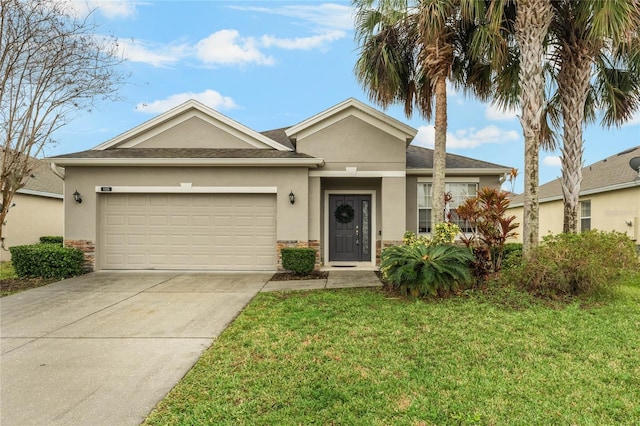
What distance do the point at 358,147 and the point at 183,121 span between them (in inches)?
214

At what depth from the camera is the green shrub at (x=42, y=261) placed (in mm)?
9273

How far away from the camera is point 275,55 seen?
41.1 ft

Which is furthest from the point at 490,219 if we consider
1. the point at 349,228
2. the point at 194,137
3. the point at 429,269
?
the point at 194,137

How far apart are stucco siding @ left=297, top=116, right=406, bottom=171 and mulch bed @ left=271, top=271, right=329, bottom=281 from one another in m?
3.08

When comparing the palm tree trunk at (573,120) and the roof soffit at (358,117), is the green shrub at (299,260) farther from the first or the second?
the palm tree trunk at (573,120)

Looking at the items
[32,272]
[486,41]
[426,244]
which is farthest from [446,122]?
[32,272]

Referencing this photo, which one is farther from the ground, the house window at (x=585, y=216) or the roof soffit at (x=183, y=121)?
the roof soffit at (x=183, y=121)

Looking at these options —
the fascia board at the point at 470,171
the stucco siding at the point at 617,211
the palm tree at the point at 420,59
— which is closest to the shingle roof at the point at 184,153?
the palm tree at the point at 420,59

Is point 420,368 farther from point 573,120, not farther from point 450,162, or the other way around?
point 450,162

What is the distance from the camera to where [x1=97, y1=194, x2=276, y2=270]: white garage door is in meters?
10.4

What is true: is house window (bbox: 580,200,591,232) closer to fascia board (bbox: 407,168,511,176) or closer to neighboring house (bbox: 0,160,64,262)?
fascia board (bbox: 407,168,511,176)

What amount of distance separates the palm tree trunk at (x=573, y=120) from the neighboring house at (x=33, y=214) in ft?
55.4

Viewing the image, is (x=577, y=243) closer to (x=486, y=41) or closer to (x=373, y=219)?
(x=486, y=41)

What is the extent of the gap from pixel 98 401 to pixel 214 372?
1071mm
